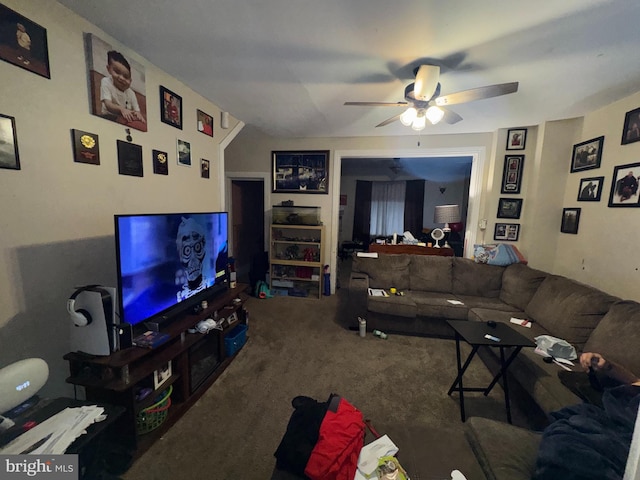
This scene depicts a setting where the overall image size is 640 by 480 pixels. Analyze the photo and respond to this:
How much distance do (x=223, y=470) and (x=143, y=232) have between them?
141 centimetres

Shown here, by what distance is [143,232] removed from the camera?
150 cm

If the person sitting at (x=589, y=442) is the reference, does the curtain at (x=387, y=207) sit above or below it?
above

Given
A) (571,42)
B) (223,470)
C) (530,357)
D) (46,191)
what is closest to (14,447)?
(223,470)

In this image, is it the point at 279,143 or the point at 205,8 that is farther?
the point at 279,143

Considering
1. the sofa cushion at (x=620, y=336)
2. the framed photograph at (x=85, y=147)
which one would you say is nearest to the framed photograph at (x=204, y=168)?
the framed photograph at (x=85, y=147)

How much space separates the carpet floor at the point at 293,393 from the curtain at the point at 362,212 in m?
4.90

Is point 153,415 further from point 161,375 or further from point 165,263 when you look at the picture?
point 165,263

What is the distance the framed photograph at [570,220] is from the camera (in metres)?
2.78

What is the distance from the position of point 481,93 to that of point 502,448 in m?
2.08

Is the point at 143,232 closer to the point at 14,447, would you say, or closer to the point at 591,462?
the point at 14,447

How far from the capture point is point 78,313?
1.24 metres

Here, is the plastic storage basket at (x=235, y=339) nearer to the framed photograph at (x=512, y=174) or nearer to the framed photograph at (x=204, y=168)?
the framed photograph at (x=204, y=168)

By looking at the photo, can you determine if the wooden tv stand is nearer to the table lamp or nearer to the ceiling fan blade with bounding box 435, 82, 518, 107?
the ceiling fan blade with bounding box 435, 82, 518, 107

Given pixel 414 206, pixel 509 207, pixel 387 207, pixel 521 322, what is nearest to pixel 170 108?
pixel 521 322
